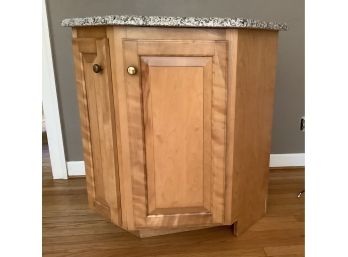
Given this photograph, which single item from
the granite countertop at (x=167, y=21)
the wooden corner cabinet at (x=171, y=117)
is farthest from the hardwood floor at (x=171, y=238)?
the granite countertop at (x=167, y=21)

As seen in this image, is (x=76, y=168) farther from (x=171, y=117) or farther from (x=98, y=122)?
(x=171, y=117)

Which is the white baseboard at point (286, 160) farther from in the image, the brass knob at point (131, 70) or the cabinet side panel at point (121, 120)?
the brass knob at point (131, 70)

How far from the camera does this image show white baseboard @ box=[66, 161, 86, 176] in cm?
195

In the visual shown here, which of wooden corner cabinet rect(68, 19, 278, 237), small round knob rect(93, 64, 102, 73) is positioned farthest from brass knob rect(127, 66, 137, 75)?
small round knob rect(93, 64, 102, 73)

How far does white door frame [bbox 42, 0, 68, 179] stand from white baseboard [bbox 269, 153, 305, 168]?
4.48ft

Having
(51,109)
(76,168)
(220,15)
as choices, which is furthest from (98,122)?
(220,15)

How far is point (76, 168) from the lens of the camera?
196 centimetres

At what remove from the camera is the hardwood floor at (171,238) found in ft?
4.16

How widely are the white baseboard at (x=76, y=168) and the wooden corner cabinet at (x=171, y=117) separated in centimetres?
68

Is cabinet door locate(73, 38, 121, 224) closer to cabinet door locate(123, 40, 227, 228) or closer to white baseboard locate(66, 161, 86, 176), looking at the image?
cabinet door locate(123, 40, 227, 228)

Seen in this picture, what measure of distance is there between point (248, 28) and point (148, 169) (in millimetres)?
630
